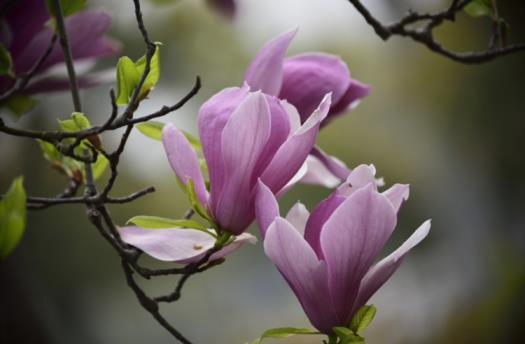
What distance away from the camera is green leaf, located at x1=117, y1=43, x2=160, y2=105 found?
24 cm

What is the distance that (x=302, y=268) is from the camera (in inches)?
8.8

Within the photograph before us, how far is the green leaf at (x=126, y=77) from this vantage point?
0.24 metres

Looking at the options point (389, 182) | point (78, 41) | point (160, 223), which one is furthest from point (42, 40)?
point (389, 182)

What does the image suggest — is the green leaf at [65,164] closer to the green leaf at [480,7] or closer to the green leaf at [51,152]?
the green leaf at [51,152]

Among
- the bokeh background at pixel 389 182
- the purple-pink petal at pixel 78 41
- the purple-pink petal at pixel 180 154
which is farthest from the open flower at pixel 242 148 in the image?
the bokeh background at pixel 389 182

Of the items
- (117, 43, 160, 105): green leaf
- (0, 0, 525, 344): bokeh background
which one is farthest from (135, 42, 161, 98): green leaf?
(0, 0, 525, 344): bokeh background

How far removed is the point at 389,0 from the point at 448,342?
1381mm

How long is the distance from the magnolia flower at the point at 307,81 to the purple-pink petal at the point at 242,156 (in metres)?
0.06

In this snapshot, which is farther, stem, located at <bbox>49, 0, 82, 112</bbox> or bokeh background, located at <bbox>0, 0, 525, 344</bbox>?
bokeh background, located at <bbox>0, 0, 525, 344</bbox>

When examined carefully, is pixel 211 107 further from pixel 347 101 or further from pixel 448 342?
pixel 448 342

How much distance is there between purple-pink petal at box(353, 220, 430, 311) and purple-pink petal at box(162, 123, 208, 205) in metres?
0.08

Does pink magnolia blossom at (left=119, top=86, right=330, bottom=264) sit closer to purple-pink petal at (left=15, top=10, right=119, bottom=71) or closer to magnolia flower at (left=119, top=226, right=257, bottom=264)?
magnolia flower at (left=119, top=226, right=257, bottom=264)

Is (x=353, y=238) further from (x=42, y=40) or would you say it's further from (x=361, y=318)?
(x=42, y=40)

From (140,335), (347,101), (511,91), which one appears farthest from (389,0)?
(347,101)
